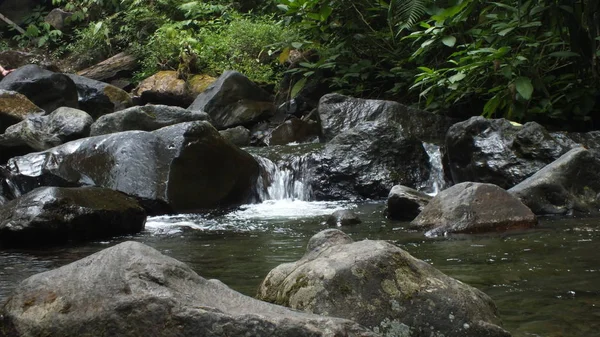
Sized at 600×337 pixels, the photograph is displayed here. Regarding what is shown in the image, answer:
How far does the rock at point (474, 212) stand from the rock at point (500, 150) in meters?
1.91

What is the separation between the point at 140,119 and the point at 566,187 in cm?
649

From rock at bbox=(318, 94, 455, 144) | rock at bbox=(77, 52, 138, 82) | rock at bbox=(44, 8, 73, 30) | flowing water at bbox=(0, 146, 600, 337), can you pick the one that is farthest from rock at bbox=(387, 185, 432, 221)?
rock at bbox=(44, 8, 73, 30)

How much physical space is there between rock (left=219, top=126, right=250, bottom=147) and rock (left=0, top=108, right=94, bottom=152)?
101 inches

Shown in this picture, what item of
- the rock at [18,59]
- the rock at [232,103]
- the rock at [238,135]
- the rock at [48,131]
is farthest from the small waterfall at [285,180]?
the rock at [18,59]

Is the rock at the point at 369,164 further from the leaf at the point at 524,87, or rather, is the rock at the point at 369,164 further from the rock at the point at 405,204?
the rock at the point at 405,204

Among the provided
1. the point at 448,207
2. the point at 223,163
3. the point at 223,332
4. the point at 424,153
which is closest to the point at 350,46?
the point at 424,153

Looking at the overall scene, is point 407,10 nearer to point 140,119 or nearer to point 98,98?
point 140,119

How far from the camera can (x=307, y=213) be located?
837 cm

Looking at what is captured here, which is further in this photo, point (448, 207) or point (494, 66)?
point (494, 66)

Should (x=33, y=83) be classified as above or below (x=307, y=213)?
above

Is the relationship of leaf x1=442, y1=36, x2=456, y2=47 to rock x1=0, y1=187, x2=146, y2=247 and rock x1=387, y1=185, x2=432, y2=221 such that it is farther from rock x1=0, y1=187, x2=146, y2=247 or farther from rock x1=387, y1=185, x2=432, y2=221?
rock x1=0, y1=187, x2=146, y2=247

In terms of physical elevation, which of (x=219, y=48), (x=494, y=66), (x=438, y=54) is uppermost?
(x=219, y=48)

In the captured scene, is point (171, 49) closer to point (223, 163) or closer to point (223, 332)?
point (223, 163)

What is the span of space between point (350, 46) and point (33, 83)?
6.56 metres
